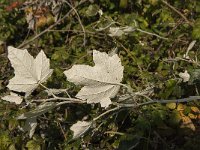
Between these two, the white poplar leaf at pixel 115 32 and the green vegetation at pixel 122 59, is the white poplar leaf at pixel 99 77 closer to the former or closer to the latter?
the green vegetation at pixel 122 59

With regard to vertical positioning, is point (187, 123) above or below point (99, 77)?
below

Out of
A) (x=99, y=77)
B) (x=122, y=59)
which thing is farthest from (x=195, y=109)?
(x=99, y=77)

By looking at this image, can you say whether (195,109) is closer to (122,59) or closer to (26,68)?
(122,59)

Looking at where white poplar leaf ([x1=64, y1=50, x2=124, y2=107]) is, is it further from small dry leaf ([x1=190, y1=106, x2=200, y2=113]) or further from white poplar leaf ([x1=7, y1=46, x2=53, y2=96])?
small dry leaf ([x1=190, y1=106, x2=200, y2=113])

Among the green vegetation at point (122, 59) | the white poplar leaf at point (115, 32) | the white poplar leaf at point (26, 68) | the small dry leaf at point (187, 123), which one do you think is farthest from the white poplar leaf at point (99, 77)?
the white poplar leaf at point (115, 32)

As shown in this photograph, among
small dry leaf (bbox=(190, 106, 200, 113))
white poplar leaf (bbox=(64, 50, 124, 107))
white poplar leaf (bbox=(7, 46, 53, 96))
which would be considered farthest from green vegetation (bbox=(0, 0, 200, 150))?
white poplar leaf (bbox=(64, 50, 124, 107))

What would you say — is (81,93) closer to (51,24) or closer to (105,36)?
(105,36)

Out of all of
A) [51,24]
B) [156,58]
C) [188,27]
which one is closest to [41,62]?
[156,58]
